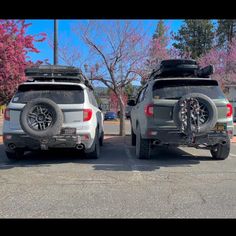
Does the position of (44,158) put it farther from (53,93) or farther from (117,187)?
(117,187)

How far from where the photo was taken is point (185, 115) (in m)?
6.93

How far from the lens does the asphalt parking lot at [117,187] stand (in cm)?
425

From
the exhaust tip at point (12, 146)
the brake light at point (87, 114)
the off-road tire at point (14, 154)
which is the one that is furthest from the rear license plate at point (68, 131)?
the off-road tire at point (14, 154)

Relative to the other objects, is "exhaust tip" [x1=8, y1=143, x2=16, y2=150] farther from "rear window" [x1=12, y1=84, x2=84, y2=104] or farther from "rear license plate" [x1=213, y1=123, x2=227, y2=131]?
"rear license plate" [x1=213, y1=123, x2=227, y2=131]

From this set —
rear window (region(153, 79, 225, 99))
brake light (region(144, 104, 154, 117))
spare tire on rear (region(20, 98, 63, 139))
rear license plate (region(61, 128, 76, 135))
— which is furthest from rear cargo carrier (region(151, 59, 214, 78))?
spare tire on rear (region(20, 98, 63, 139))

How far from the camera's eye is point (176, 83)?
24.9ft

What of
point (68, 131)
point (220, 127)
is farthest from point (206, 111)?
point (68, 131)

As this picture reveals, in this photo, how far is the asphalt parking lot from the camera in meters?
4.25

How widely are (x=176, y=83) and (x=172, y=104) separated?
25.5 inches

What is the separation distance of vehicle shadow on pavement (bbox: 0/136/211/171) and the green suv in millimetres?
499

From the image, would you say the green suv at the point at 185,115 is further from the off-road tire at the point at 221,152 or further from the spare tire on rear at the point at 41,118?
the spare tire on rear at the point at 41,118

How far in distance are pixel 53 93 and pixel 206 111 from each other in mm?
3516
